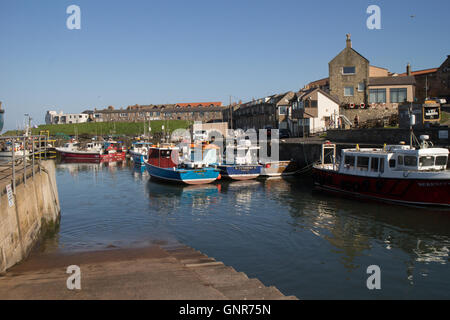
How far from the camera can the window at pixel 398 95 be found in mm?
50594

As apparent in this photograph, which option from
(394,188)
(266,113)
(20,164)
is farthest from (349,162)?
(266,113)

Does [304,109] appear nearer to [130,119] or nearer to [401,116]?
[401,116]

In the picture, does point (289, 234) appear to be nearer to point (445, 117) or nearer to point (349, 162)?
point (349, 162)

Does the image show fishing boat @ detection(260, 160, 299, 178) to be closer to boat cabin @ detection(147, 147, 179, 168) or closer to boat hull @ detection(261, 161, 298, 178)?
boat hull @ detection(261, 161, 298, 178)

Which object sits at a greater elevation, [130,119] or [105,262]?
[130,119]

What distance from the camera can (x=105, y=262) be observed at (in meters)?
11.4

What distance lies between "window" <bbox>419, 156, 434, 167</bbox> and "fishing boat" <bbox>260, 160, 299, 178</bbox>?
15397 millimetres

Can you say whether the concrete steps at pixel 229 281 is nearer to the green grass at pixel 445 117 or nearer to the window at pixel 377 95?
the green grass at pixel 445 117

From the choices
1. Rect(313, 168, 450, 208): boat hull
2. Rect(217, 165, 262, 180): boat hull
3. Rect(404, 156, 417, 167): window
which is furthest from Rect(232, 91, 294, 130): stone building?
Rect(404, 156, 417, 167): window

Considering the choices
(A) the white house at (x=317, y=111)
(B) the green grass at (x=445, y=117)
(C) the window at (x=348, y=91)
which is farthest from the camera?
(C) the window at (x=348, y=91)

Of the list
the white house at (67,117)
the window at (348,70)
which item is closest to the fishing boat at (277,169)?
the window at (348,70)

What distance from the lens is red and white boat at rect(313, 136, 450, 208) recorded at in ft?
68.1

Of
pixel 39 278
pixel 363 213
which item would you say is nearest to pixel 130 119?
pixel 363 213

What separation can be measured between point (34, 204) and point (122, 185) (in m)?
20.0
